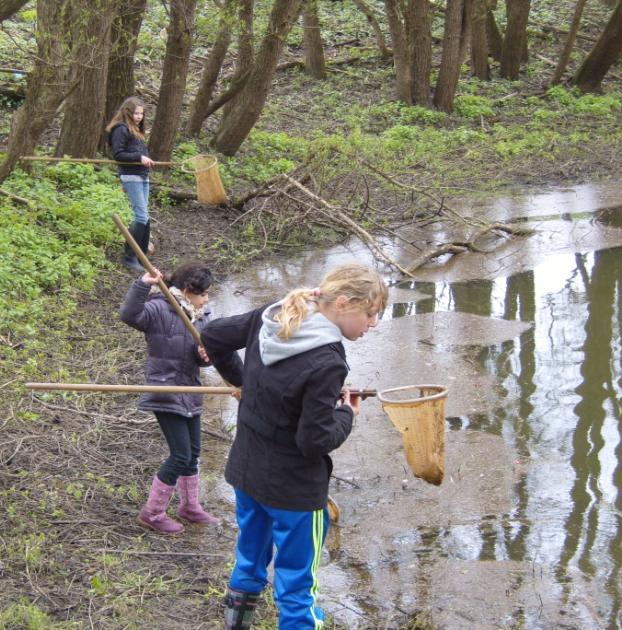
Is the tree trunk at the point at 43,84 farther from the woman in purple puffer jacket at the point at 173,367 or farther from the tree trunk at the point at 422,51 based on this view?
the tree trunk at the point at 422,51

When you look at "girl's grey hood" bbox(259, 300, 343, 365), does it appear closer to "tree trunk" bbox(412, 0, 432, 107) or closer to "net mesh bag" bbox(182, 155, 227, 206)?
"net mesh bag" bbox(182, 155, 227, 206)

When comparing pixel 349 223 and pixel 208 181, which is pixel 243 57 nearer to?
pixel 208 181

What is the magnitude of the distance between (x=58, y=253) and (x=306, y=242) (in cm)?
324

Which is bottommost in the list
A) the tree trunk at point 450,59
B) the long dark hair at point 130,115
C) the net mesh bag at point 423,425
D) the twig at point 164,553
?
the twig at point 164,553

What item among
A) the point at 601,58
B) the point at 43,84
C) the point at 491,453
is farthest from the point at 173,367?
the point at 601,58

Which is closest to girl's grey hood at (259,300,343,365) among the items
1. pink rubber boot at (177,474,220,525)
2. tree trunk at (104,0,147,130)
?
pink rubber boot at (177,474,220,525)

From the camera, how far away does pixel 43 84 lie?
28.7 ft

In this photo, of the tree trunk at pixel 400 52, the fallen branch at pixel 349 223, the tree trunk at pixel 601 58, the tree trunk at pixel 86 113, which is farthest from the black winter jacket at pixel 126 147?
the tree trunk at pixel 601 58

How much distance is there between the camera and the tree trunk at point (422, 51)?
1789cm

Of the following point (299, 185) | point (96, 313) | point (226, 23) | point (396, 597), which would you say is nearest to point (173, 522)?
point (396, 597)

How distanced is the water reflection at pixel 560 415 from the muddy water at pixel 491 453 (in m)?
0.01

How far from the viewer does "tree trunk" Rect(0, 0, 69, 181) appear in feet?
27.5

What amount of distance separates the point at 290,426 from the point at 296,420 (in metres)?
0.03

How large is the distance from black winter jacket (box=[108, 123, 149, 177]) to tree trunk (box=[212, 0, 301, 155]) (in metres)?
4.39
